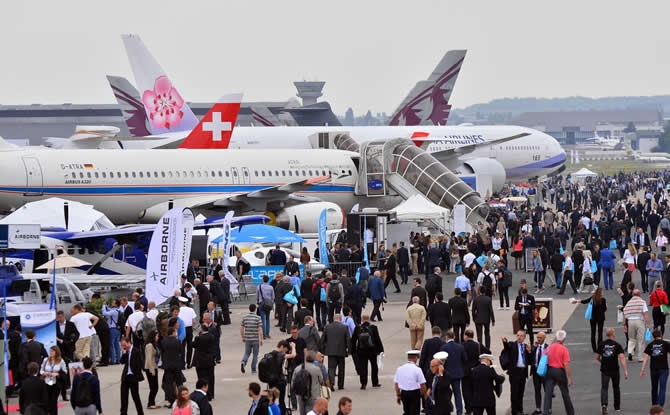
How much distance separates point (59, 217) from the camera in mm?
34781

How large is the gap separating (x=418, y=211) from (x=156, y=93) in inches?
936

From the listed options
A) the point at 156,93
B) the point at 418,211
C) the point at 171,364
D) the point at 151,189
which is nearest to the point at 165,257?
the point at 171,364

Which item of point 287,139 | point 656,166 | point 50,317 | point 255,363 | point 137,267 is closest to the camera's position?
point 50,317

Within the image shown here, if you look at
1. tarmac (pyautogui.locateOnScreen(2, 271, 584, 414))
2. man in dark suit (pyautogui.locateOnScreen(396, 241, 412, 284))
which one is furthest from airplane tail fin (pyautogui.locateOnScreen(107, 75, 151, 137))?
tarmac (pyautogui.locateOnScreen(2, 271, 584, 414))

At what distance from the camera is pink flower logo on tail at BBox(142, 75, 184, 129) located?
2472 inches

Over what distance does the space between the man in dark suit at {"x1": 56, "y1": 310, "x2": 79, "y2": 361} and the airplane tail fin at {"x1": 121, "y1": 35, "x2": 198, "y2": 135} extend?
4241cm

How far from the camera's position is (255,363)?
20.8 metres

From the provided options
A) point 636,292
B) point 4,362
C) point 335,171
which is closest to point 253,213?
point 335,171

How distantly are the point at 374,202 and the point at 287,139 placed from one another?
1538cm

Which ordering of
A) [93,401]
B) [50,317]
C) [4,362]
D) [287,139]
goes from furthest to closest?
[287,139] → [50,317] → [4,362] → [93,401]

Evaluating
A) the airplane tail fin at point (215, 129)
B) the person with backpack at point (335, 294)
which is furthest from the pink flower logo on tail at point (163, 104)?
the person with backpack at point (335, 294)

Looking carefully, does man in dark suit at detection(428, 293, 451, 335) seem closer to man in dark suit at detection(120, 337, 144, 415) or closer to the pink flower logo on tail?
man in dark suit at detection(120, 337, 144, 415)

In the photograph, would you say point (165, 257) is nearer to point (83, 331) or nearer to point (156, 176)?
point (83, 331)

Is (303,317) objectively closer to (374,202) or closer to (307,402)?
(307,402)
